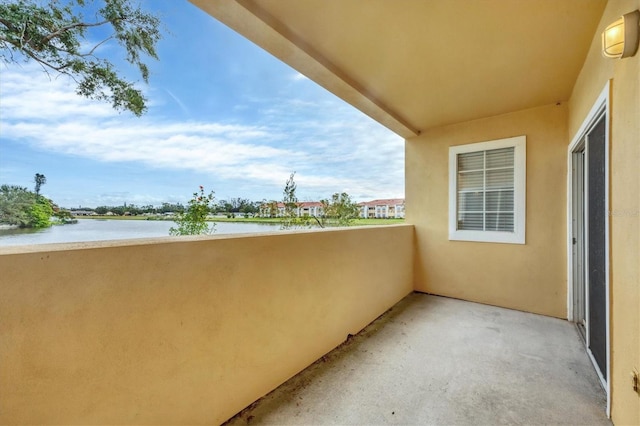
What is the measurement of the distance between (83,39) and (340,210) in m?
3.31

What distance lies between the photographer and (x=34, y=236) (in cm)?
118

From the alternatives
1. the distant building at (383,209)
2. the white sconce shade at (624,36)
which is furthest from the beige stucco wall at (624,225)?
the distant building at (383,209)

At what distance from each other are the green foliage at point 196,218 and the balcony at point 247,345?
0.43m

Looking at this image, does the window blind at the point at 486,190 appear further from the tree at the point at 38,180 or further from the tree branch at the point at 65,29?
the tree at the point at 38,180

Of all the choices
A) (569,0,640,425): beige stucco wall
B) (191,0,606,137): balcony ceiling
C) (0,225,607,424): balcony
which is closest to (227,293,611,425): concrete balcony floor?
(0,225,607,424): balcony

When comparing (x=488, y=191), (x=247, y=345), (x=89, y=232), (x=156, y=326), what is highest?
(x=488, y=191)

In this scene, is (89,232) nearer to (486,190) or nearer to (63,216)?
(63,216)

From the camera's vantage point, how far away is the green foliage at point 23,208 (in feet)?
3.59

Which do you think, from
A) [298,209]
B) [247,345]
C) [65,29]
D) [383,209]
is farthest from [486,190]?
[65,29]

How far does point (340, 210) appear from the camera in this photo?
424 cm

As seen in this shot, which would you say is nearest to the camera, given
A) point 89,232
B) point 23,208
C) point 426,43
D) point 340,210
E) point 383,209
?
point 23,208

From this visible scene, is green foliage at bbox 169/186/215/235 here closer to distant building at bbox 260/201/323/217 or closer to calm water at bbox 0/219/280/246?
calm water at bbox 0/219/280/246

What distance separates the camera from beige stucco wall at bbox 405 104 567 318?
3.40 m

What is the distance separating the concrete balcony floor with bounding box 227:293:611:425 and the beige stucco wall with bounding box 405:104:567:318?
22.8 inches
